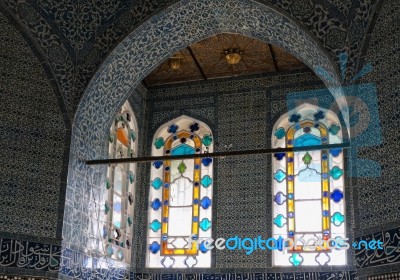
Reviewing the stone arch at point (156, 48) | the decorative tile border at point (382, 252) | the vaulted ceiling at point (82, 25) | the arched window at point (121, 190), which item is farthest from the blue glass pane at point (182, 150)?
the decorative tile border at point (382, 252)

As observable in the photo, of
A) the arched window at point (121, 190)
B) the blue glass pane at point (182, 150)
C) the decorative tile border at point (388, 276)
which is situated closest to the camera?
the decorative tile border at point (388, 276)

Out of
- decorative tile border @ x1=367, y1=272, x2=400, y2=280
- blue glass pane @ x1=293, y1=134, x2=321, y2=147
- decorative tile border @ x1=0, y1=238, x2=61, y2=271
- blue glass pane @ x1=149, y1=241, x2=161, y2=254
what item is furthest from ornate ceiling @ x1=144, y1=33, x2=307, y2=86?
decorative tile border @ x1=367, y1=272, x2=400, y2=280

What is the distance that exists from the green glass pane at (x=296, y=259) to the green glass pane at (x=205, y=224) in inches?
42.1

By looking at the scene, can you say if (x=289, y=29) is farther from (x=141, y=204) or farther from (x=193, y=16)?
(x=141, y=204)

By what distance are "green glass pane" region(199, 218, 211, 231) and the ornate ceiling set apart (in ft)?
6.28

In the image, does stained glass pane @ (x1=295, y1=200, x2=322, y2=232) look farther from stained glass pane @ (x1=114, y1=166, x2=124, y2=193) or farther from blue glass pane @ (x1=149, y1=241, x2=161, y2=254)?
stained glass pane @ (x1=114, y1=166, x2=124, y2=193)

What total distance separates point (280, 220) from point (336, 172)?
88 cm

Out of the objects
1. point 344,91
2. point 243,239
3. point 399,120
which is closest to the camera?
point 399,120

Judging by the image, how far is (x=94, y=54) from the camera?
6551mm

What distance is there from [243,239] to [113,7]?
305cm

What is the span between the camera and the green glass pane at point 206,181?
816cm

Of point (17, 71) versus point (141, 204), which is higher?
point (17, 71)

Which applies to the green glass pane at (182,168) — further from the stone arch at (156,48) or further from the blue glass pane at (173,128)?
the stone arch at (156,48)

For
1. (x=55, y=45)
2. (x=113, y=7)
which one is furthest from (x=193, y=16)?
(x=55, y=45)
